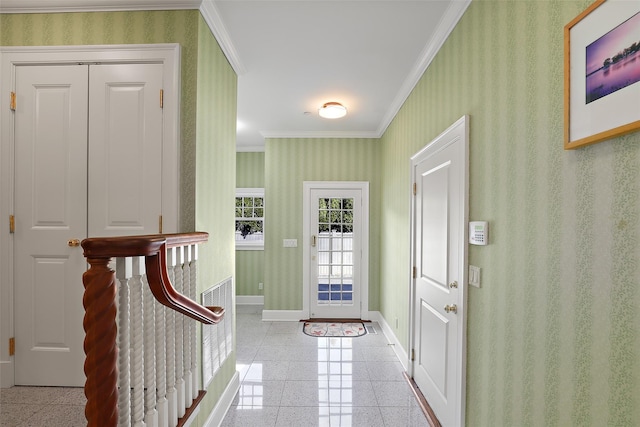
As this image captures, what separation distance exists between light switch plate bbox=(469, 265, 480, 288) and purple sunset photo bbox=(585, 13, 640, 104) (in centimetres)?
102

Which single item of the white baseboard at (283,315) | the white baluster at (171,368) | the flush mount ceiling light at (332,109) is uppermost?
the flush mount ceiling light at (332,109)

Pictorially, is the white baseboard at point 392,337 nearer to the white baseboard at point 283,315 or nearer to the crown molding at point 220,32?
the white baseboard at point 283,315

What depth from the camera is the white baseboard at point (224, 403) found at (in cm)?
216

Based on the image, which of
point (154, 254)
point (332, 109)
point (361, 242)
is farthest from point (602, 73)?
point (361, 242)

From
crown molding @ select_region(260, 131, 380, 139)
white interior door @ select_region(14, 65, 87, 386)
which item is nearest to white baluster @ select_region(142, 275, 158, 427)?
white interior door @ select_region(14, 65, 87, 386)

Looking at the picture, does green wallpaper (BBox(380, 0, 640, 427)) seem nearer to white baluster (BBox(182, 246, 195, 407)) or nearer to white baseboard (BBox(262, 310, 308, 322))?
white baluster (BBox(182, 246, 195, 407))

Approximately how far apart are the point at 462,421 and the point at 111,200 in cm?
253

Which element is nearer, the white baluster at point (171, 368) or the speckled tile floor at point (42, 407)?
the white baluster at point (171, 368)

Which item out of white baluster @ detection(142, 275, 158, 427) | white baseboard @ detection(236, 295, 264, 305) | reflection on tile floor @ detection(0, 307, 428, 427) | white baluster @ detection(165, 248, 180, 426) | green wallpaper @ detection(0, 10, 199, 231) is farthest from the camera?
white baseboard @ detection(236, 295, 264, 305)

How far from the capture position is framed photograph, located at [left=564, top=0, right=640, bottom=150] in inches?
34.7

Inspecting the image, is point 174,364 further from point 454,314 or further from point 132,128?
point 454,314

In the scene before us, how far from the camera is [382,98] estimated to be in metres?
3.51

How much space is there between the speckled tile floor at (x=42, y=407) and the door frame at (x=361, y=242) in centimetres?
313

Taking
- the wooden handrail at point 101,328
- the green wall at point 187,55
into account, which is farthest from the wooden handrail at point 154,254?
the green wall at point 187,55
